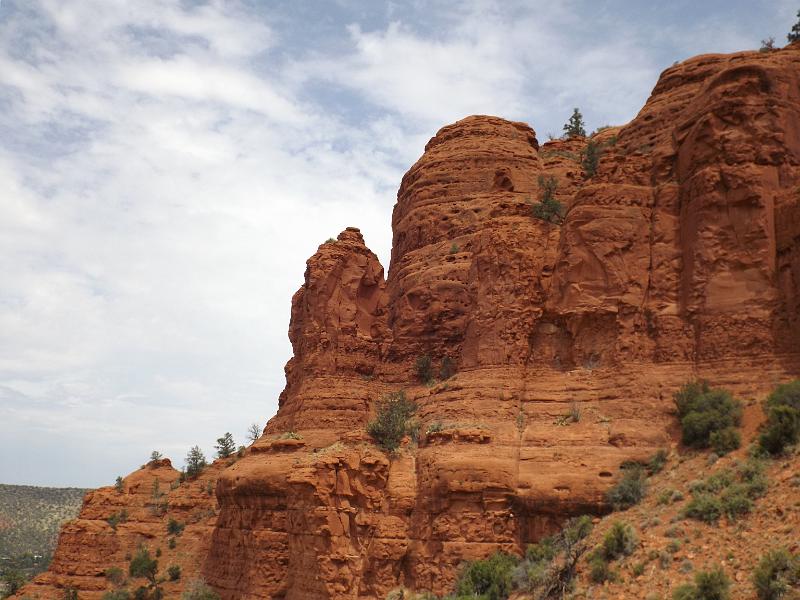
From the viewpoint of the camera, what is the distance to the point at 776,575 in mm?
16797

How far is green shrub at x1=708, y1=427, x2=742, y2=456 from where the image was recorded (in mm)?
23531

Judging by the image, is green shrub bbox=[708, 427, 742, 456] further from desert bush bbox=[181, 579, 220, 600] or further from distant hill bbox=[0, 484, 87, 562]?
distant hill bbox=[0, 484, 87, 562]

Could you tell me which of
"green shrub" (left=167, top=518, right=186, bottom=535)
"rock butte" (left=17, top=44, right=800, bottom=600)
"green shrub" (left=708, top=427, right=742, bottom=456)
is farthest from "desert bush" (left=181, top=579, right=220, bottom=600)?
"green shrub" (left=708, top=427, right=742, bottom=456)

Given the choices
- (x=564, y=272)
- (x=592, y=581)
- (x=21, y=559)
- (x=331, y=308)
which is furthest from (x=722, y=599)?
(x=21, y=559)

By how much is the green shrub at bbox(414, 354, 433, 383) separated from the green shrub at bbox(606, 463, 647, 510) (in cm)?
1340

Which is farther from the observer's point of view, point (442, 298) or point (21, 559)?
point (21, 559)

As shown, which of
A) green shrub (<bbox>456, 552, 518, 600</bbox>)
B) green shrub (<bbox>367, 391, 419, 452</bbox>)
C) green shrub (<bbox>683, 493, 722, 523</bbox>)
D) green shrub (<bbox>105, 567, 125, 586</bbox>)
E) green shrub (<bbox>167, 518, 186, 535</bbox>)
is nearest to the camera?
green shrub (<bbox>683, 493, 722, 523</bbox>)

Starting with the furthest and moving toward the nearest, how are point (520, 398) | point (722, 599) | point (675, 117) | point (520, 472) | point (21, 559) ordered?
point (21, 559)
point (675, 117)
point (520, 398)
point (520, 472)
point (722, 599)

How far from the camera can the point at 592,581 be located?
68.5 ft

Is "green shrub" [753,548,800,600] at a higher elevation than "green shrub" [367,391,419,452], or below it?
below

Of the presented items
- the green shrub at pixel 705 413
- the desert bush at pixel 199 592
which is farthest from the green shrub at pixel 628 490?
the desert bush at pixel 199 592

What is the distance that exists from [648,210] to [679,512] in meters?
12.3

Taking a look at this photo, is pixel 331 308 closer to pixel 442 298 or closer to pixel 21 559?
pixel 442 298

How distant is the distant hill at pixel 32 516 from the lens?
3310 inches
